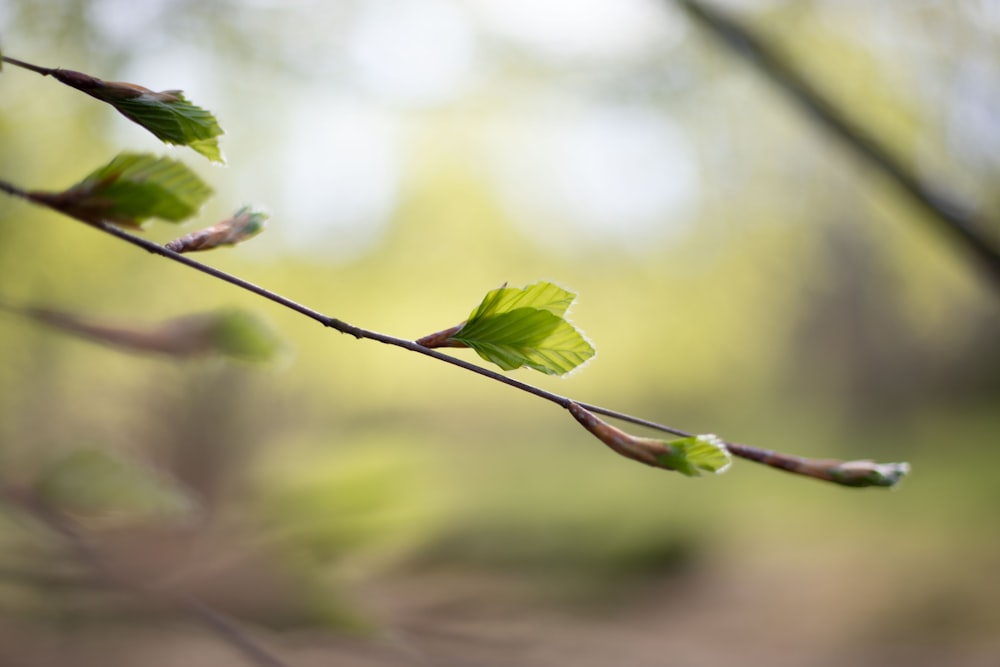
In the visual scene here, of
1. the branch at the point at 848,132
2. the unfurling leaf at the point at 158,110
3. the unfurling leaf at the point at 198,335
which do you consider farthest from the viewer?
the branch at the point at 848,132

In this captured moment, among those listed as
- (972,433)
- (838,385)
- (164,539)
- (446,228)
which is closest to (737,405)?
(838,385)

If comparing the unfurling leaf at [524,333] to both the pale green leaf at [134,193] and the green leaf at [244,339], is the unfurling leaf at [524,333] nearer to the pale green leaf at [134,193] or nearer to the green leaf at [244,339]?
the pale green leaf at [134,193]

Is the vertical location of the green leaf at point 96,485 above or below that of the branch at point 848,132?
below

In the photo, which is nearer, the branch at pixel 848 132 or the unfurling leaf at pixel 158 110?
the unfurling leaf at pixel 158 110

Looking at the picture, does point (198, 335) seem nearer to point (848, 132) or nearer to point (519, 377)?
point (848, 132)

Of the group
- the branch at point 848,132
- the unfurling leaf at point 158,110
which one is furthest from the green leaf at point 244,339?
the branch at point 848,132

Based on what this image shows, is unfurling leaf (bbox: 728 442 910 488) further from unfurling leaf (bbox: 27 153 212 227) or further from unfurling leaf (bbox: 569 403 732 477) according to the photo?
unfurling leaf (bbox: 27 153 212 227)

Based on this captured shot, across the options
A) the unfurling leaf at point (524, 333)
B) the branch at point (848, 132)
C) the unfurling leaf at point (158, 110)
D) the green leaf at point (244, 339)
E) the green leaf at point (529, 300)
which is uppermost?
the branch at point (848, 132)

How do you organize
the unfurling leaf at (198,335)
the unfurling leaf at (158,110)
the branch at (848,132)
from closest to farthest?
the unfurling leaf at (158,110) → the unfurling leaf at (198,335) → the branch at (848,132)

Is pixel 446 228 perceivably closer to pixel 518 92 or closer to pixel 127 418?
pixel 518 92
